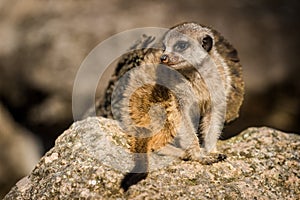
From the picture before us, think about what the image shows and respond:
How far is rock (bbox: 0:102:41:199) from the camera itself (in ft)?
18.2

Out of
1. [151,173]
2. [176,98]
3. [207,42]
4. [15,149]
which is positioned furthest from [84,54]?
[151,173]

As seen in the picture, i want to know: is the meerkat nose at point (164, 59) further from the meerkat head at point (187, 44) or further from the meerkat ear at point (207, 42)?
the meerkat ear at point (207, 42)

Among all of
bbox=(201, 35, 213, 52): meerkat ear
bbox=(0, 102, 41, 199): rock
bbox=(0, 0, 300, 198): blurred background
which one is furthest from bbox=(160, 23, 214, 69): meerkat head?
bbox=(0, 102, 41, 199): rock

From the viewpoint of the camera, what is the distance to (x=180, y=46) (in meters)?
3.27

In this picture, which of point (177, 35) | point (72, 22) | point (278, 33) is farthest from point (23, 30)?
point (177, 35)

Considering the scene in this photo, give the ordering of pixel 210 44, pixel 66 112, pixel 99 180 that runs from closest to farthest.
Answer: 1. pixel 99 180
2. pixel 210 44
3. pixel 66 112

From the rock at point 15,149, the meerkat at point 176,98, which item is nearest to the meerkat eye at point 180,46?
the meerkat at point 176,98

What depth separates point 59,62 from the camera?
221 inches

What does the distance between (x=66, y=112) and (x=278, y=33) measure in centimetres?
214

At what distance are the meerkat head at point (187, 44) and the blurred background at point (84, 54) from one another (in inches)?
75.3

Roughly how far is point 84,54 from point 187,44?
251 cm

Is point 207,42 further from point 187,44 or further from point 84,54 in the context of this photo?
point 84,54

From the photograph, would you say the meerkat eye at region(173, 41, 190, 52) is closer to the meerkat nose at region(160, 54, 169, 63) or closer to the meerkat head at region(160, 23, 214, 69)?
the meerkat head at region(160, 23, 214, 69)

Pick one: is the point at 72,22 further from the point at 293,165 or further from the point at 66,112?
the point at 293,165
